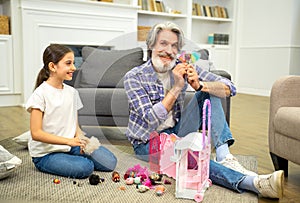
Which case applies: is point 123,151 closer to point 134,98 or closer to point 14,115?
point 134,98

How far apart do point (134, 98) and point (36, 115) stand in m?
0.47

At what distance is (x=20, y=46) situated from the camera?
421 centimetres

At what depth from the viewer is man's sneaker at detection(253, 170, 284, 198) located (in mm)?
1494

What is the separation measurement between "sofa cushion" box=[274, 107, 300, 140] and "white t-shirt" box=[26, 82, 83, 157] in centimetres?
104

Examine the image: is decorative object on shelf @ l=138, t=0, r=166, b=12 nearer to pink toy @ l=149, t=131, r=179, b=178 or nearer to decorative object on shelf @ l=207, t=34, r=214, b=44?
decorative object on shelf @ l=207, t=34, r=214, b=44

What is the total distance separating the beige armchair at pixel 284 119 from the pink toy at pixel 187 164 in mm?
488

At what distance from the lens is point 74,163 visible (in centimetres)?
176

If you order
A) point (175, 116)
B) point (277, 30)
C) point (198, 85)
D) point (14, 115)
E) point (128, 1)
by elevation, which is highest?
point (128, 1)

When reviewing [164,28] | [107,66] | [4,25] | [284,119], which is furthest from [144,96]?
[4,25]

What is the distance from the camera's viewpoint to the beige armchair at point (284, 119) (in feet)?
5.90

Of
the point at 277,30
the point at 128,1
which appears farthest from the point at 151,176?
the point at 277,30

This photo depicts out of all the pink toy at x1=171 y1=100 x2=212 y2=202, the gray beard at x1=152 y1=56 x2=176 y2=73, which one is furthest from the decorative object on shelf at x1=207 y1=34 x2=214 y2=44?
the pink toy at x1=171 y1=100 x2=212 y2=202

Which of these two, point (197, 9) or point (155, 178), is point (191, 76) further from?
point (197, 9)

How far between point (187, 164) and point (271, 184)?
1.16ft
